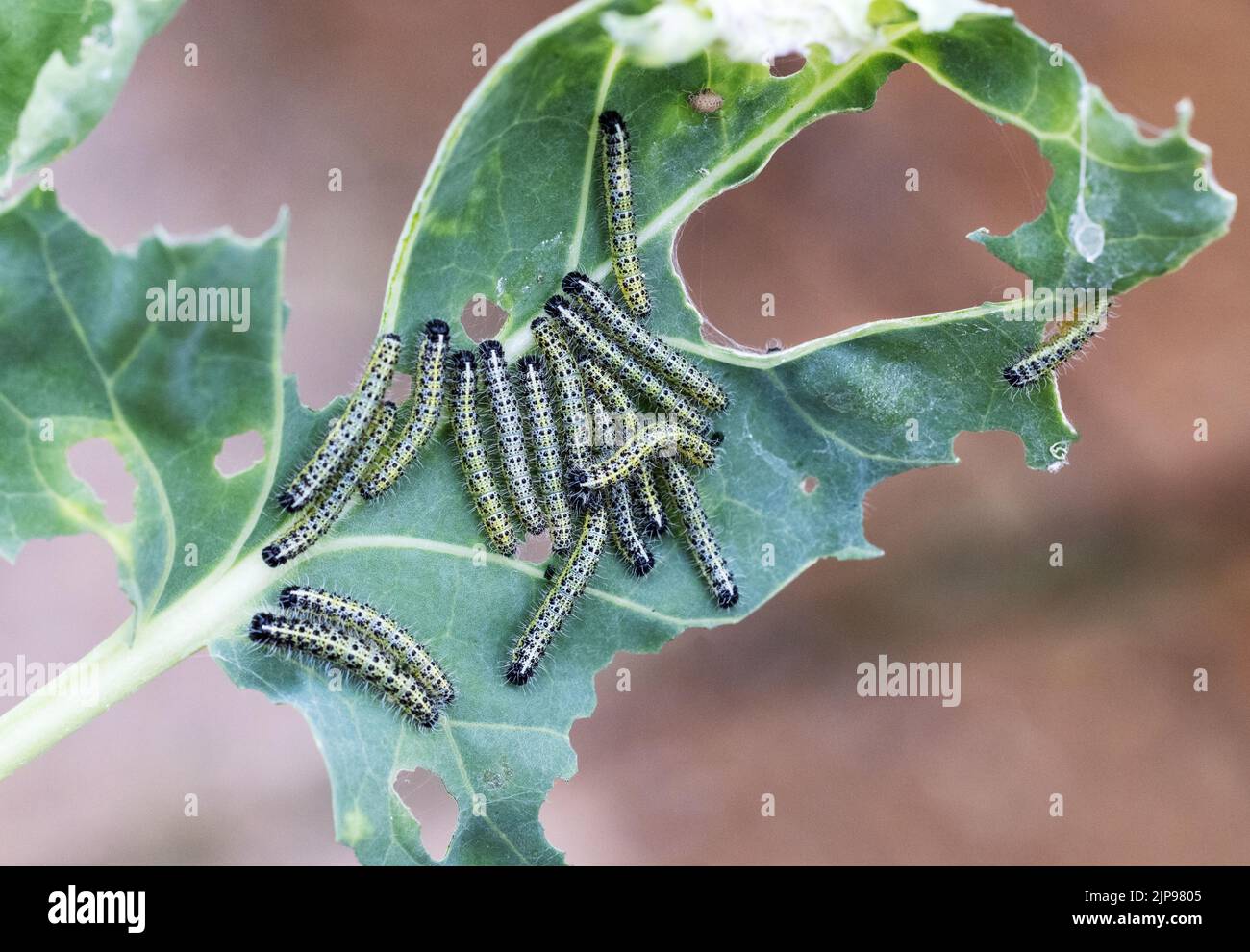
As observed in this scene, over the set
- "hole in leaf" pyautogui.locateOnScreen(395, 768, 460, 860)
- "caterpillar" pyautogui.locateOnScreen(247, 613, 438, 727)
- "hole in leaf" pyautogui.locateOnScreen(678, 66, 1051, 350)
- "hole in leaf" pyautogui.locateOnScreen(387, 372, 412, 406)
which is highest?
"hole in leaf" pyautogui.locateOnScreen(678, 66, 1051, 350)

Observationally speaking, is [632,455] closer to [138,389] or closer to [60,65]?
[138,389]

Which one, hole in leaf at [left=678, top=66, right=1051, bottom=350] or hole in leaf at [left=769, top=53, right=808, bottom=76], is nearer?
hole in leaf at [left=769, top=53, right=808, bottom=76]

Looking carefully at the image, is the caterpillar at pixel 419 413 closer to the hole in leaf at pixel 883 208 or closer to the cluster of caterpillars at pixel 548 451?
the cluster of caterpillars at pixel 548 451

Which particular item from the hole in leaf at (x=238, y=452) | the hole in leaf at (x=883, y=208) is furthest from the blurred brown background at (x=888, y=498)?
the hole in leaf at (x=238, y=452)

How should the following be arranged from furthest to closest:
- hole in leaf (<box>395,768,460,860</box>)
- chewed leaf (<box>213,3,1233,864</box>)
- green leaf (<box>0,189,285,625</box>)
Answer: hole in leaf (<box>395,768,460,860</box>) < chewed leaf (<box>213,3,1233,864</box>) < green leaf (<box>0,189,285,625</box>)

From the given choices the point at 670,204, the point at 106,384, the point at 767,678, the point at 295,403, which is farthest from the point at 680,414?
the point at 767,678

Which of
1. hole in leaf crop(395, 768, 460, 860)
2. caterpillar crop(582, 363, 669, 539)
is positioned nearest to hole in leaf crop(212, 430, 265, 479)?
hole in leaf crop(395, 768, 460, 860)

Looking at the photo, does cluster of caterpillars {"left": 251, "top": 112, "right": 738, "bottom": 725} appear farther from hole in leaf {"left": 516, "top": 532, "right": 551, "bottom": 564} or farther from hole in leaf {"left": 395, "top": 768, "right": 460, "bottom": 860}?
hole in leaf {"left": 395, "top": 768, "right": 460, "bottom": 860}

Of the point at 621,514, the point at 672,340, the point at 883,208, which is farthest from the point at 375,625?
the point at 883,208
